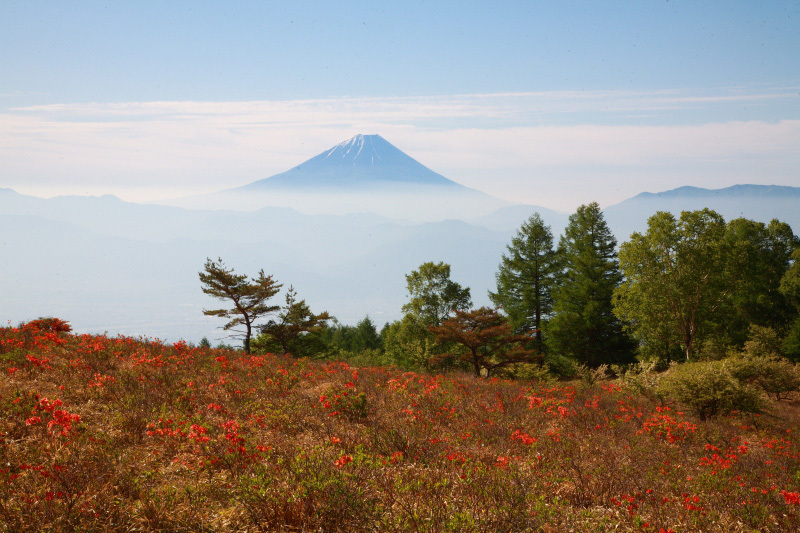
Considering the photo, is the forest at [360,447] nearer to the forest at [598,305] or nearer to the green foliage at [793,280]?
the forest at [598,305]

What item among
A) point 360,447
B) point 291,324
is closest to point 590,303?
point 291,324

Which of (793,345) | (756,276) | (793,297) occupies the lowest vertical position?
(793,345)

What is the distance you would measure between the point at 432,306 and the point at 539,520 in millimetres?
26547

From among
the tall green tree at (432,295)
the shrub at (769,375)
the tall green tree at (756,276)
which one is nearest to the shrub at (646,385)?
the shrub at (769,375)

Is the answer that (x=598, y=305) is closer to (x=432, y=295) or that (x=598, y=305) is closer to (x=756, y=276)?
(x=756, y=276)

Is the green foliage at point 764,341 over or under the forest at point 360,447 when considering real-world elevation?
under

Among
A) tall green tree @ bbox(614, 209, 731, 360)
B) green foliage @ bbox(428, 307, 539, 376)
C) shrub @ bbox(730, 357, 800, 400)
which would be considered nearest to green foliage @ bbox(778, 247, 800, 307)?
tall green tree @ bbox(614, 209, 731, 360)

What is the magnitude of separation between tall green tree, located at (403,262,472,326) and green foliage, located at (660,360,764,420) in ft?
62.2

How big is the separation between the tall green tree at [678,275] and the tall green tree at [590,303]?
455 cm

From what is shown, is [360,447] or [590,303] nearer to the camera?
[360,447]

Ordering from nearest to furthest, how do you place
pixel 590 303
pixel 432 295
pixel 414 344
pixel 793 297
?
pixel 793 297 < pixel 414 344 < pixel 590 303 < pixel 432 295

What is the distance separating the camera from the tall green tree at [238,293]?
84.9 feet

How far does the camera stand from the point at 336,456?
713 centimetres

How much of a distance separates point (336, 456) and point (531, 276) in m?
28.3
